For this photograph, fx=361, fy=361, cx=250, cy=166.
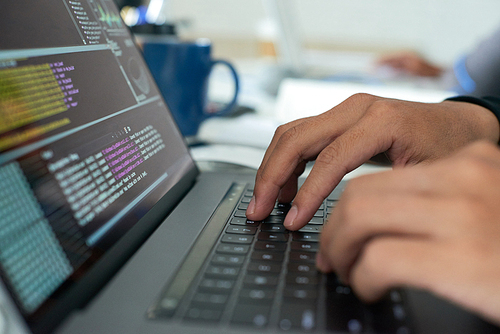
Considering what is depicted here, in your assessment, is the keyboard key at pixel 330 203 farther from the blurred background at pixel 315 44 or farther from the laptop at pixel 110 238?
the blurred background at pixel 315 44

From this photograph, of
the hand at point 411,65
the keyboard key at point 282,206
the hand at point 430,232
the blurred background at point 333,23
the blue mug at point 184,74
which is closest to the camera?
the hand at point 430,232

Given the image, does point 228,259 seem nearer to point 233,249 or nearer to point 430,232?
point 233,249

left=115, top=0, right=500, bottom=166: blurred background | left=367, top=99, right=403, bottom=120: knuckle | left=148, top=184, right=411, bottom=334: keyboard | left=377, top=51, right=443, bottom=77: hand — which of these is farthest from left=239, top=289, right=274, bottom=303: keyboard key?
left=377, top=51, right=443, bottom=77: hand

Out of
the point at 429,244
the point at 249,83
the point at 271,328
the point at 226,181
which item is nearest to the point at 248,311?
the point at 271,328

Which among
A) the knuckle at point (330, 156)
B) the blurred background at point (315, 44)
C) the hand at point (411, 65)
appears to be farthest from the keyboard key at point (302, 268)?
the hand at point (411, 65)

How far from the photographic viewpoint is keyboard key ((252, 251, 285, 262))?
30 cm

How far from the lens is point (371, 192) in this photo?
24 cm

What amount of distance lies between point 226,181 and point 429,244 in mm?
310

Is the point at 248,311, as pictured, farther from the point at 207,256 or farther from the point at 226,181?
the point at 226,181

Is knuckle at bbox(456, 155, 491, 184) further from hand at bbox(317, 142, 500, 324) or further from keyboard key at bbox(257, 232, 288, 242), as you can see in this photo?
keyboard key at bbox(257, 232, 288, 242)

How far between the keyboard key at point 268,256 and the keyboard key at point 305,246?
0.06ft

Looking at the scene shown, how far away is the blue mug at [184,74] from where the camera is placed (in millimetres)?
661

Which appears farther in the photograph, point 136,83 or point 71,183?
point 136,83

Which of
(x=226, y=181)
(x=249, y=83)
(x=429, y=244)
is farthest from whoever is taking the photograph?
(x=249, y=83)
